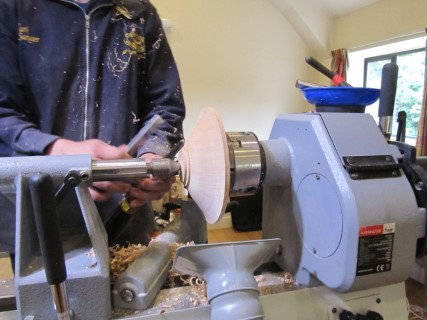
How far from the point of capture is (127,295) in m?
0.46

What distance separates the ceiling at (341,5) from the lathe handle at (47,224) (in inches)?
135

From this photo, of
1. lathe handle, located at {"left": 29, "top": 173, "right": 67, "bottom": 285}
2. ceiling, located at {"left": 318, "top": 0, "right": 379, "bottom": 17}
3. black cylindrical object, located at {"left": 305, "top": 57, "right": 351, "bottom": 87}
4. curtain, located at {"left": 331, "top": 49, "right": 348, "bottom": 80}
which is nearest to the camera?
lathe handle, located at {"left": 29, "top": 173, "right": 67, "bottom": 285}

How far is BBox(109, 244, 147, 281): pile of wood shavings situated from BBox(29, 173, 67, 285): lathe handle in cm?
17

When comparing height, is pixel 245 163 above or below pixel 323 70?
below

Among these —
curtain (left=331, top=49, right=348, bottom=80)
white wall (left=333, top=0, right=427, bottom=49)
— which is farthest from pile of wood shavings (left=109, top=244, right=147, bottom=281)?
curtain (left=331, top=49, right=348, bottom=80)

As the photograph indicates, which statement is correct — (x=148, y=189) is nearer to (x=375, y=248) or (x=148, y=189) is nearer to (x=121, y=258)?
(x=121, y=258)

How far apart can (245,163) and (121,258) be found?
0.29m

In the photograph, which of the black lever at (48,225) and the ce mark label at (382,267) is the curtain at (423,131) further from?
the black lever at (48,225)

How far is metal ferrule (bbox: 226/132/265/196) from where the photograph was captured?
514 mm

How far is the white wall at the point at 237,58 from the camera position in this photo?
3.15 m

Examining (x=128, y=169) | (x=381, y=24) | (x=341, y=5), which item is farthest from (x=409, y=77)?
(x=128, y=169)

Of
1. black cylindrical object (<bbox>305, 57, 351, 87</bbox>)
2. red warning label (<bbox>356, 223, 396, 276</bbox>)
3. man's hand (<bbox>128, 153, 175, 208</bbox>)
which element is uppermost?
black cylindrical object (<bbox>305, 57, 351, 87</bbox>)

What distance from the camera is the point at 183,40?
10.3ft

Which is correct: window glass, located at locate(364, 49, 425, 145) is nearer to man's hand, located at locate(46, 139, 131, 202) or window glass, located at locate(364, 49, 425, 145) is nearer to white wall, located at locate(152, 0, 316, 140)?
white wall, located at locate(152, 0, 316, 140)
